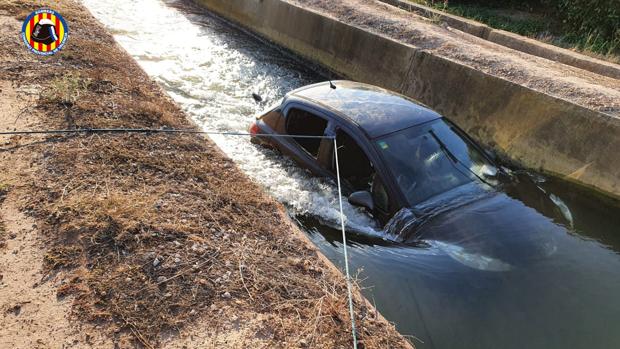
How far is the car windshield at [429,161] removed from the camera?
200 inches

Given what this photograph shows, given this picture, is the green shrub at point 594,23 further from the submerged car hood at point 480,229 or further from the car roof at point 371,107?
the submerged car hood at point 480,229

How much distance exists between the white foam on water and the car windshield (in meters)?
0.68

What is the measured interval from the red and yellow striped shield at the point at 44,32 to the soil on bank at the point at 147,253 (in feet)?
9.24

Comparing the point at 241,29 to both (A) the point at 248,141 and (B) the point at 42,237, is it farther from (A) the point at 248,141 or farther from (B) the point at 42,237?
(B) the point at 42,237

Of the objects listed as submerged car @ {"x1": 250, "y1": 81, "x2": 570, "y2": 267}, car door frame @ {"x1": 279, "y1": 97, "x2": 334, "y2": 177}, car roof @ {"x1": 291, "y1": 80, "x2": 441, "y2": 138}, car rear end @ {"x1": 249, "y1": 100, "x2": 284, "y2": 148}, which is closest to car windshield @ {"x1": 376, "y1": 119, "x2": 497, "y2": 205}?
submerged car @ {"x1": 250, "y1": 81, "x2": 570, "y2": 267}

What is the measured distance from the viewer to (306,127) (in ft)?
20.8

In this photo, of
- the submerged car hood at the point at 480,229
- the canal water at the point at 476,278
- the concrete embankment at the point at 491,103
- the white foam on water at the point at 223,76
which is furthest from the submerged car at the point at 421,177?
the concrete embankment at the point at 491,103

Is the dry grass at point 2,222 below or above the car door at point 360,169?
below

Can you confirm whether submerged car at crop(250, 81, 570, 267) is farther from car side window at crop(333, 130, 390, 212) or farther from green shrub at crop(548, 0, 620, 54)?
green shrub at crop(548, 0, 620, 54)

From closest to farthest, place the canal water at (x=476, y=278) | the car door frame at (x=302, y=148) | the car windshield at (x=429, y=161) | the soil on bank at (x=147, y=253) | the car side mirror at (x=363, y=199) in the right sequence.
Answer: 1. the soil on bank at (x=147, y=253)
2. the canal water at (x=476, y=278)
3. the car side mirror at (x=363, y=199)
4. the car windshield at (x=429, y=161)
5. the car door frame at (x=302, y=148)

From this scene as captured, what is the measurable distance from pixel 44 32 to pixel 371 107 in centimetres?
766

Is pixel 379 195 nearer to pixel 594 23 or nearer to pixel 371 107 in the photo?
pixel 371 107

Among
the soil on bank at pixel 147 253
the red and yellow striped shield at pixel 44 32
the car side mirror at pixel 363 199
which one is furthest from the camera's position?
the red and yellow striped shield at pixel 44 32

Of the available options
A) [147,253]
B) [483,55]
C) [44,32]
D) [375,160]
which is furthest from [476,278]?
[44,32]
